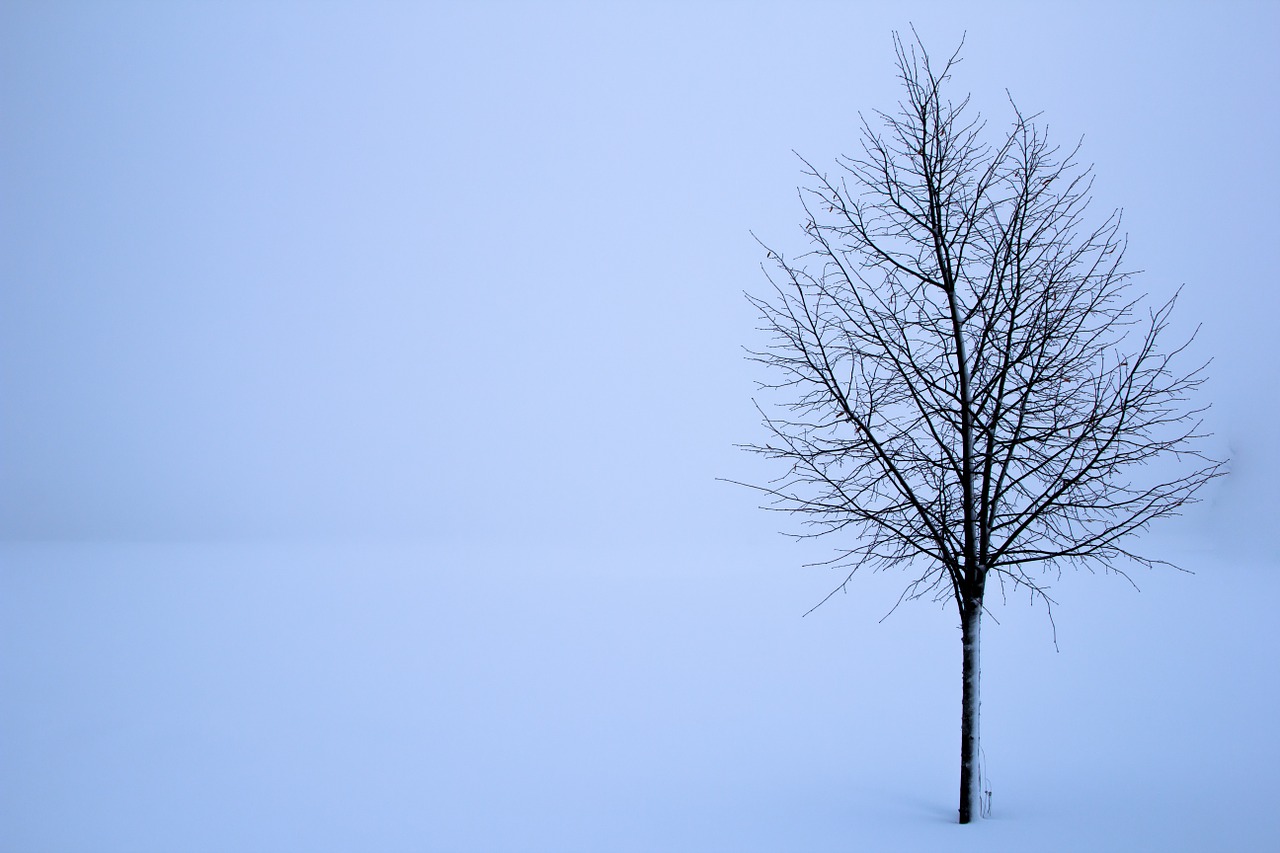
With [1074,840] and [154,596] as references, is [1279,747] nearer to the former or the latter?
[1074,840]

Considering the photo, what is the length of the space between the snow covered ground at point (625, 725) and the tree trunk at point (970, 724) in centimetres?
22

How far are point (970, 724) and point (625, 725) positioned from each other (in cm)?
546

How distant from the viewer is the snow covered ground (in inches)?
297

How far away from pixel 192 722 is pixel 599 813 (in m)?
6.60

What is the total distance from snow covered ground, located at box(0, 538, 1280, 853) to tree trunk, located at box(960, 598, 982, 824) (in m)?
0.22

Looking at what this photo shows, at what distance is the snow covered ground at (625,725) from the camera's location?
24.8 ft

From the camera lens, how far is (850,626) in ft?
64.8

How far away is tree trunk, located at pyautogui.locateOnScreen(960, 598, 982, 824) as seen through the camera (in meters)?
7.32

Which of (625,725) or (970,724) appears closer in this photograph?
(970,724)

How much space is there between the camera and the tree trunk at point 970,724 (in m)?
7.32

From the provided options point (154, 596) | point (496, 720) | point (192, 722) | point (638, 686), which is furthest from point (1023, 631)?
point (154, 596)

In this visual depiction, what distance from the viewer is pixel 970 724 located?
736 cm

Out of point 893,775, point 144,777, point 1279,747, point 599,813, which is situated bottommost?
point 144,777

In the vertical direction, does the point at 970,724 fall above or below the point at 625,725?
above
